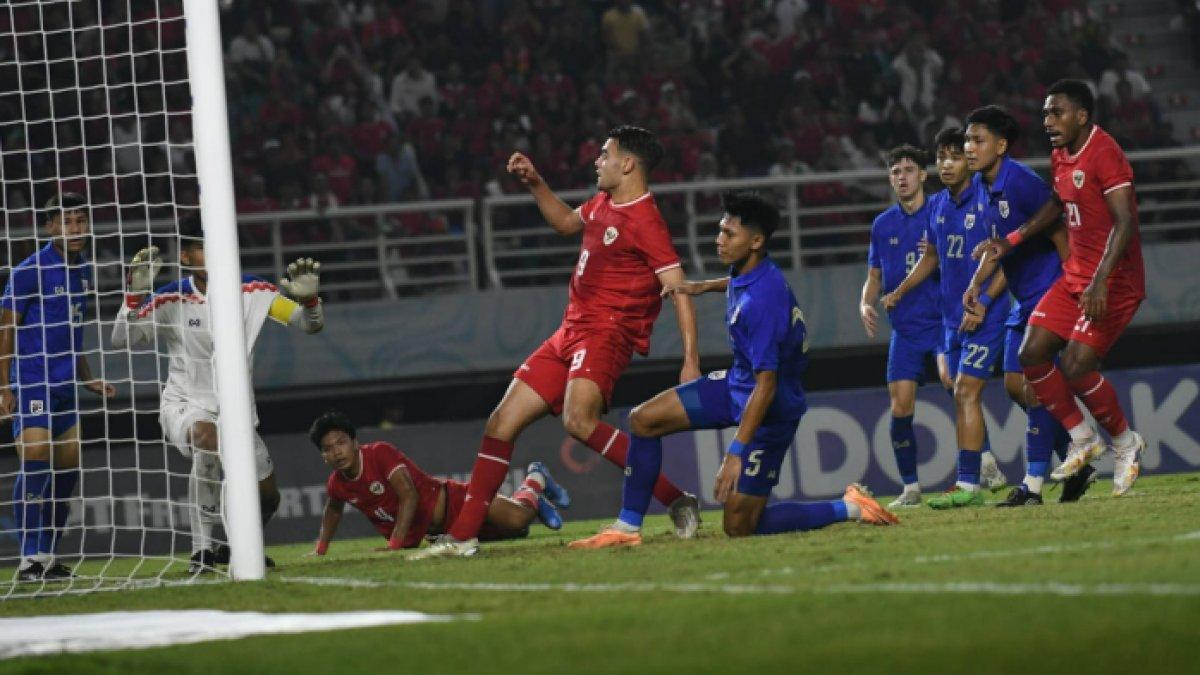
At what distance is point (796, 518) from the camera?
8.12 m

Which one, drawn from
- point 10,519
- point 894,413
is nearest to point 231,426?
point 894,413

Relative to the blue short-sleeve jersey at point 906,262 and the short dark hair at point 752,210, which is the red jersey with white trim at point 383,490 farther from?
the blue short-sleeve jersey at point 906,262

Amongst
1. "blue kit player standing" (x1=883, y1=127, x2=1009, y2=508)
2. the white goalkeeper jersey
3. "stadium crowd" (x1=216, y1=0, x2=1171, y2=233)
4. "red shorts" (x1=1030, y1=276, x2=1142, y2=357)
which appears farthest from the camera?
"stadium crowd" (x1=216, y1=0, x2=1171, y2=233)

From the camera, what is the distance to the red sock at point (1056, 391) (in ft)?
29.5

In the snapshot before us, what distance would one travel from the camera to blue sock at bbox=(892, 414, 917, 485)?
11211 millimetres

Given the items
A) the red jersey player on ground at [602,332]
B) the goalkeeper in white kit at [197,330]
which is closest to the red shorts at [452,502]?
the goalkeeper in white kit at [197,330]

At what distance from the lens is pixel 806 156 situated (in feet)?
59.9

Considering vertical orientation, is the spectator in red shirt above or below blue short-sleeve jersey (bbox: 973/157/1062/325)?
above

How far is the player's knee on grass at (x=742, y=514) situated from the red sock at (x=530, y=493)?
238 centimetres

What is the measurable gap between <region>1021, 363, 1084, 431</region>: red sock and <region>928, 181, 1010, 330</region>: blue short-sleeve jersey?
1.11m

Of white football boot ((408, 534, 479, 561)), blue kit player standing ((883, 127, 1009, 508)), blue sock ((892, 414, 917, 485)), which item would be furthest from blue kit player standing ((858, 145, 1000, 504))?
white football boot ((408, 534, 479, 561))

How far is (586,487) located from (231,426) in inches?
304

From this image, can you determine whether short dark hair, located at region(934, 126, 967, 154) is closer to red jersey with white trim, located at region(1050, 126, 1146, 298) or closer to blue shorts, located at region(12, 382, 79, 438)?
red jersey with white trim, located at region(1050, 126, 1146, 298)

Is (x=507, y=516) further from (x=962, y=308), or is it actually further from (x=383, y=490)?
(x=962, y=308)
